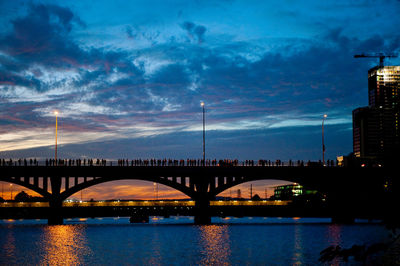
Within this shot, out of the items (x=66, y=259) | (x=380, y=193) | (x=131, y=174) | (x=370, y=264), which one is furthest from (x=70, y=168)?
(x=380, y=193)

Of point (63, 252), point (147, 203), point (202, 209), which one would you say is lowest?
point (63, 252)

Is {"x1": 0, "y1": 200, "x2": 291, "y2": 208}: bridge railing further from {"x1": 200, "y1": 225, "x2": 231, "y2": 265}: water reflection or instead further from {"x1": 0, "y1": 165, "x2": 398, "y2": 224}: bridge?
{"x1": 200, "y1": 225, "x2": 231, "y2": 265}: water reflection

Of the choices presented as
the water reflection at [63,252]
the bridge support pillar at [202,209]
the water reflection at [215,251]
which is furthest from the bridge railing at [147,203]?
the water reflection at [215,251]

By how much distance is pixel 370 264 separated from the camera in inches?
1576

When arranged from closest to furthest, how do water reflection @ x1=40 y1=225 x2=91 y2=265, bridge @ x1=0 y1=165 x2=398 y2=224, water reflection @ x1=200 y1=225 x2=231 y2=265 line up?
1. water reflection @ x1=200 y1=225 x2=231 y2=265
2. water reflection @ x1=40 y1=225 x2=91 y2=265
3. bridge @ x1=0 y1=165 x2=398 y2=224

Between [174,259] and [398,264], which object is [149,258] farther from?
[398,264]

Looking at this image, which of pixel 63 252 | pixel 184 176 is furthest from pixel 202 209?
pixel 63 252

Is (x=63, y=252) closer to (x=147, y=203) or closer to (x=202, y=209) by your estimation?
(x=202, y=209)

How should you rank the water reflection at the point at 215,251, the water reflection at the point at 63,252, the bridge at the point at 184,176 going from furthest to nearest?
the bridge at the point at 184,176 < the water reflection at the point at 63,252 < the water reflection at the point at 215,251

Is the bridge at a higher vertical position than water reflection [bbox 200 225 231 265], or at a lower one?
higher

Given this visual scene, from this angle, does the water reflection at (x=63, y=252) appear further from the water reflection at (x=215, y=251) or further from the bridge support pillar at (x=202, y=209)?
the bridge support pillar at (x=202, y=209)

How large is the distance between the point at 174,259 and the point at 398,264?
68.4 feet

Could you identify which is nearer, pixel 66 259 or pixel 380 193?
pixel 380 193

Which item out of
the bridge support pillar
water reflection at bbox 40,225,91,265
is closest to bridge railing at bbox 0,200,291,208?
the bridge support pillar
